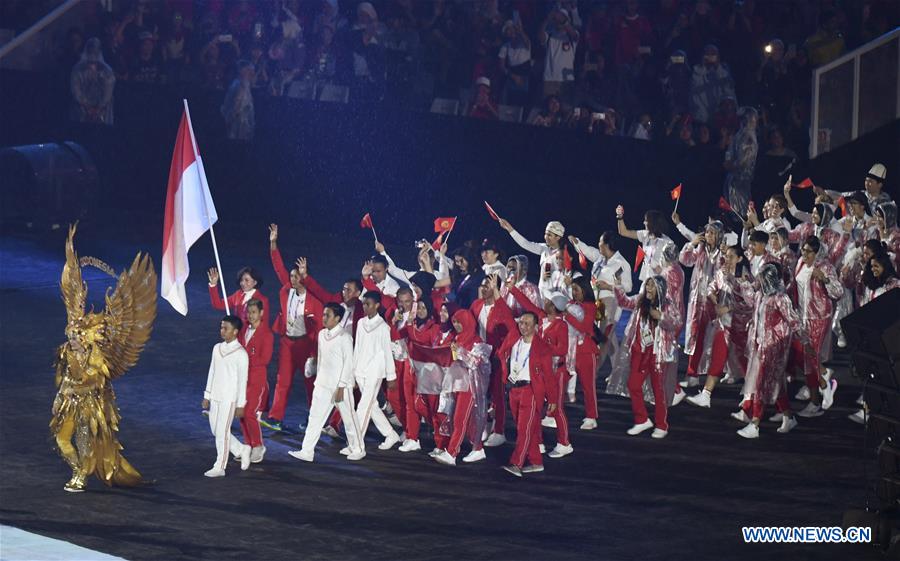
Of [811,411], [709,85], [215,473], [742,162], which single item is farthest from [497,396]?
[709,85]

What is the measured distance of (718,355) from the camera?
16.5m

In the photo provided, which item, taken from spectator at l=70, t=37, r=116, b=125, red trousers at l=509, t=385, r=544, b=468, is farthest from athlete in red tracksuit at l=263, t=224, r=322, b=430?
spectator at l=70, t=37, r=116, b=125

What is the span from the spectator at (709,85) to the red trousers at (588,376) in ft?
24.7

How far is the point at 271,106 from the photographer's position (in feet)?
87.5

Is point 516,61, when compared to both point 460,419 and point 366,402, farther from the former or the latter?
point 460,419

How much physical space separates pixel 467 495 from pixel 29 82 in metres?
18.1

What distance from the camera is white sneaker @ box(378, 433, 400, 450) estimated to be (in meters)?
14.7

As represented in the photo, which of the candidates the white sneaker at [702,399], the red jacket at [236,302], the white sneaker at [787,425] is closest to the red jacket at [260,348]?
the red jacket at [236,302]

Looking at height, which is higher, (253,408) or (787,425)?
(787,425)

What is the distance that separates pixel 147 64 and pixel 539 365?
16.5 meters

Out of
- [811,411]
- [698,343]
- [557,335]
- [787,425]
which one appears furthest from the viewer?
A: [698,343]

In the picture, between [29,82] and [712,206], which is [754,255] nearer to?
[712,206]

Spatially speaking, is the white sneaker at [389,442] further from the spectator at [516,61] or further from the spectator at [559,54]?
the spectator at [516,61]

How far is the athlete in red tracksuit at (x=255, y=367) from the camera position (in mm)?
14055
